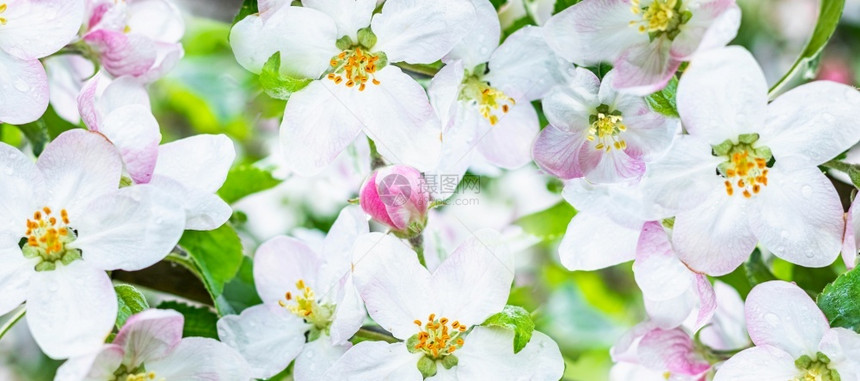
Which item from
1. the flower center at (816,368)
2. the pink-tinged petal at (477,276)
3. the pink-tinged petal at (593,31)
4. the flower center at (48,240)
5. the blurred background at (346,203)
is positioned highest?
the pink-tinged petal at (593,31)

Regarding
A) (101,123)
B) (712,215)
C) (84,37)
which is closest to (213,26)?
(84,37)

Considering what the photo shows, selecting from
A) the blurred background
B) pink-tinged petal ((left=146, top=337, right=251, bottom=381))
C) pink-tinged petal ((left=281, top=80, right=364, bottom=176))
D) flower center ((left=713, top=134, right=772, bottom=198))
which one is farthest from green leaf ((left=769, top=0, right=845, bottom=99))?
pink-tinged petal ((left=146, top=337, right=251, bottom=381))

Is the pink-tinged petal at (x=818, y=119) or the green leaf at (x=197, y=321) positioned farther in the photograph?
the green leaf at (x=197, y=321)

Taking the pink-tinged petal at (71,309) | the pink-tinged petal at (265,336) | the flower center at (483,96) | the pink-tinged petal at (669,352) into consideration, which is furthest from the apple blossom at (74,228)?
the pink-tinged petal at (669,352)

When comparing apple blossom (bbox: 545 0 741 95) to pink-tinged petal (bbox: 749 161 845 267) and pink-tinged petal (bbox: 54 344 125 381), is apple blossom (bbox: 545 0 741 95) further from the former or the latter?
pink-tinged petal (bbox: 54 344 125 381)

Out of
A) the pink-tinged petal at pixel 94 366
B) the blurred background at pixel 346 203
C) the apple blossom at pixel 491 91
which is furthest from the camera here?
the blurred background at pixel 346 203

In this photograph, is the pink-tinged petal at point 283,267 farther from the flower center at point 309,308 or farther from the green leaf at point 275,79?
the green leaf at point 275,79

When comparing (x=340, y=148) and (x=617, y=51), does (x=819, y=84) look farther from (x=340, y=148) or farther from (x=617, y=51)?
(x=340, y=148)

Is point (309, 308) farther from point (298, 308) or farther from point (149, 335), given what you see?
point (149, 335)
